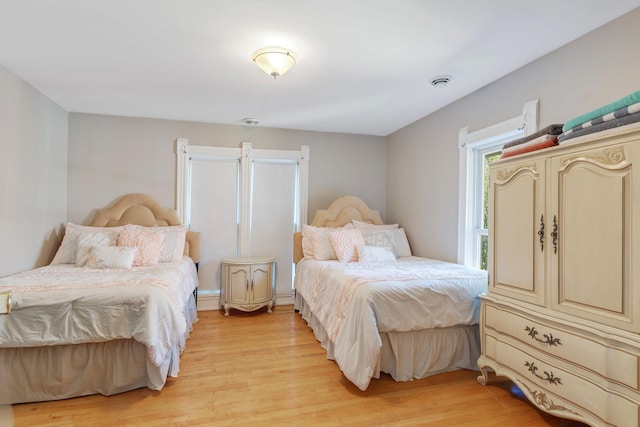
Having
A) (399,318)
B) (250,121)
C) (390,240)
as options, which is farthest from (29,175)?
(390,240)

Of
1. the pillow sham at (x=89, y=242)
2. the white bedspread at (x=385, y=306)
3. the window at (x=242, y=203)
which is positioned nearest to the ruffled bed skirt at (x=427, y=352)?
the white bedspread at (x=385, y=306)

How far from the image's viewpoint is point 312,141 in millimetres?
4406

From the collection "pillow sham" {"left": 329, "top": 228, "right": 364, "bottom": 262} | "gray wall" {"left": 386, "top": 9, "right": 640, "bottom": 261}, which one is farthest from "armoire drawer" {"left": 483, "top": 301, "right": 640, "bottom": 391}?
"pillow sham" {"left": 329, "top": 228, "right": 364, "bottom": 262}

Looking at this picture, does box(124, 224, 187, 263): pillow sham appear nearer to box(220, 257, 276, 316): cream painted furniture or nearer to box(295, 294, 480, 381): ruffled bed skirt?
box(220, 257, 276, 316): cream painted furniture

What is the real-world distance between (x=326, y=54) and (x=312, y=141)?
6.87ft

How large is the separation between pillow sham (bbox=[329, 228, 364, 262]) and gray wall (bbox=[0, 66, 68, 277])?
114 inches

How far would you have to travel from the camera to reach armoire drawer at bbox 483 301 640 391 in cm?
140

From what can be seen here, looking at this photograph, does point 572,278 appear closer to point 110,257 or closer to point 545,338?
point 545,338

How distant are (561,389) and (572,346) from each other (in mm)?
247

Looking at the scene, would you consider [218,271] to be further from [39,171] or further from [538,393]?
[538,393]

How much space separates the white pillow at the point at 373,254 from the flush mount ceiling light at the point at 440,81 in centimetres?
169

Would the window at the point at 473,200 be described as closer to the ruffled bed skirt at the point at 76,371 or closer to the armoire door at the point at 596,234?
the armoire door at the point at 596,234

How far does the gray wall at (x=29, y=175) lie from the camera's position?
2.63 m

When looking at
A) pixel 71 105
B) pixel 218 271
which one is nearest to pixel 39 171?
pixel 71 105
